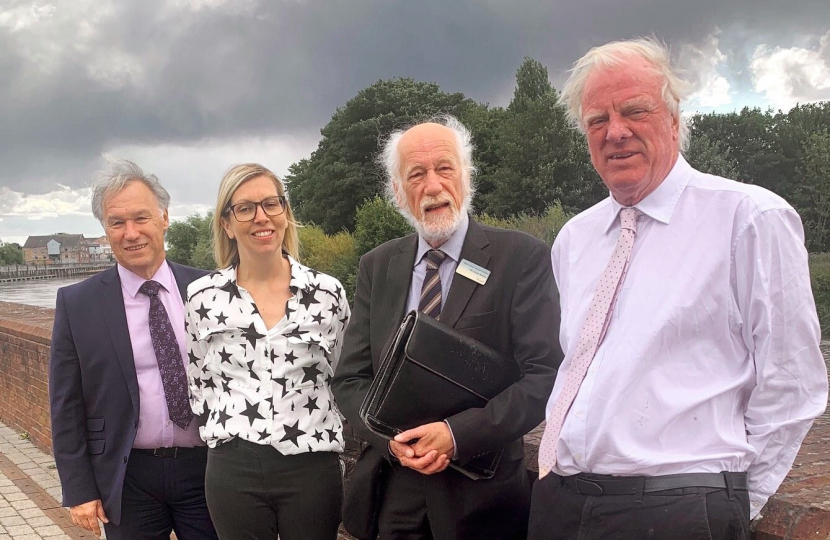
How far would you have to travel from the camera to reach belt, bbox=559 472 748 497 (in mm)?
1719

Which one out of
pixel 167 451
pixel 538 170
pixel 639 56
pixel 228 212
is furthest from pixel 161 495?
pixel 538 170

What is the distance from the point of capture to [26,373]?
799cm

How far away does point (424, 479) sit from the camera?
2316 millimetres

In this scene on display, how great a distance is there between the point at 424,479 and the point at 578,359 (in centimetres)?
71

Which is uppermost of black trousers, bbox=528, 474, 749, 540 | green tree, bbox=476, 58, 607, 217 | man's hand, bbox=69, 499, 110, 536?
green tree, bbox=476, 58, 607, 217

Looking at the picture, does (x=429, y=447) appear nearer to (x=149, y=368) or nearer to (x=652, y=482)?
(x=652, y=482)

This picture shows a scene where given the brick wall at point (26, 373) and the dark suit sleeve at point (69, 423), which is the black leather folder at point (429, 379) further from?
the brick wall at point (26, 373)

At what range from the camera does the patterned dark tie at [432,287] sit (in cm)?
237

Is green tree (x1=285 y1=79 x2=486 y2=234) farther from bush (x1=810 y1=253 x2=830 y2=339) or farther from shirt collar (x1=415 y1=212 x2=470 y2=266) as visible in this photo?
shirt collar (x1=415 y1=212 x2=470 y2=266)

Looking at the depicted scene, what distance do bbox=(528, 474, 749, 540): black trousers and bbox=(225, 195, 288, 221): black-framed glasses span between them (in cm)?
153

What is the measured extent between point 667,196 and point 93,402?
240 cm

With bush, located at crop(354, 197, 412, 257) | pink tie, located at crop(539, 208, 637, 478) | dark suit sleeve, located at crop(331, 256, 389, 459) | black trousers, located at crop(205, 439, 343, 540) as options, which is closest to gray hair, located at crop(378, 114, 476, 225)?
dark suit sleeve, located at crop(331, 256, 389, 459)

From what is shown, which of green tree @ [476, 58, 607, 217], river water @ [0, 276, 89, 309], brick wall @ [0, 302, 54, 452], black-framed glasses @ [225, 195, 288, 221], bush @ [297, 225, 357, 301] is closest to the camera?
black-framed glasses @ [225, 195, 288, 221]

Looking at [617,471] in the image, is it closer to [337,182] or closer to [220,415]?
[220,415]
